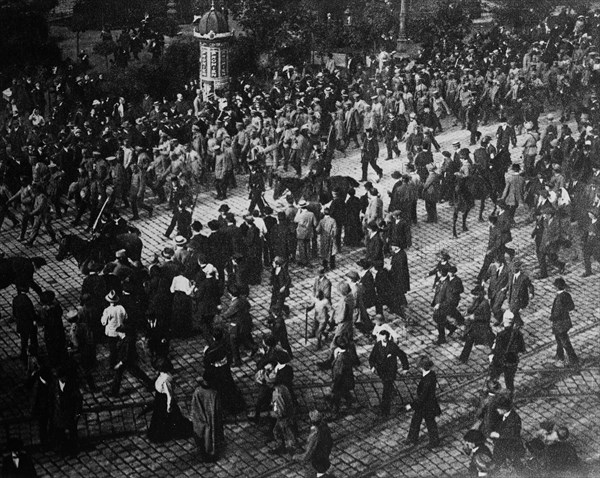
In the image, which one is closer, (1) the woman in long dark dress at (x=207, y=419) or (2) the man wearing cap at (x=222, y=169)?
(1) the woman in long dark dress at (x=207, y=419)

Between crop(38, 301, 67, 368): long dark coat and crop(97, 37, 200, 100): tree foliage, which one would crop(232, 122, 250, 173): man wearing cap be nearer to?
crop(38, 301, 67, 368): long dark coat

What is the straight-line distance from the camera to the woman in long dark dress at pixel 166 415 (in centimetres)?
1505

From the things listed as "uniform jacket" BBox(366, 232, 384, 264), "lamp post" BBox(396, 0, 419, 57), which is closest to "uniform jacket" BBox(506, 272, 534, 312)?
"uniform jacket" BBox(366, 232, 384, 264)

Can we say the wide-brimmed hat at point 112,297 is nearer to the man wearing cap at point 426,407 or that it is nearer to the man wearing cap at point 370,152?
the man wearing cap at point 426,407

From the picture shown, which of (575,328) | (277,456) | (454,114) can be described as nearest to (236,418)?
(277,456)

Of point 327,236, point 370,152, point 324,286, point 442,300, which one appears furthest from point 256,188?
point 442,300

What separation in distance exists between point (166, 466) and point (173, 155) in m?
11.5

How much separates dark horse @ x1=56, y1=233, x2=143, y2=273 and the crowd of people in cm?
9

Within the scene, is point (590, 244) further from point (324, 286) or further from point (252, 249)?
point (252, 249)

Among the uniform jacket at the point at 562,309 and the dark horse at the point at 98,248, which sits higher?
the uniform jacket at the point at 562,309

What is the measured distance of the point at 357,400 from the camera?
16.9 metres

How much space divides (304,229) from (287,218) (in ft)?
1.74

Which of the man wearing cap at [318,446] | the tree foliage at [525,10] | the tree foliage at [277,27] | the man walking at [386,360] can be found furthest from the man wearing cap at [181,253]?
the tree foliage at [525,10]

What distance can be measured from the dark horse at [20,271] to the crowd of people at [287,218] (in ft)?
3.23
